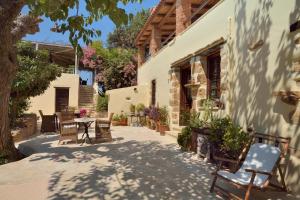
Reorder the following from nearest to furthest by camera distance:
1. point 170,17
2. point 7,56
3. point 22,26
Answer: point 7,56 < point 22,26 < point 170,17

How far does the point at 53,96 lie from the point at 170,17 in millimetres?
11607

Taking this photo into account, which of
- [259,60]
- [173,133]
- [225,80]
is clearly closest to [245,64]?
[259,60]

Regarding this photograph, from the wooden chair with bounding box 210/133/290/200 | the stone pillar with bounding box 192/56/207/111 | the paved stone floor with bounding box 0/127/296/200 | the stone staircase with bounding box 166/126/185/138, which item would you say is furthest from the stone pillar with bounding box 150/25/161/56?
the wooden chair with bounding box 210/133/290/200

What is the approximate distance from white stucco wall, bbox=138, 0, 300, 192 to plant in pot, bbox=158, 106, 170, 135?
410 centimetres

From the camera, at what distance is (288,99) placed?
169 inches

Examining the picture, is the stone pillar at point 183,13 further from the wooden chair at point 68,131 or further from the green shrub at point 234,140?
the green shrub at point 234,140

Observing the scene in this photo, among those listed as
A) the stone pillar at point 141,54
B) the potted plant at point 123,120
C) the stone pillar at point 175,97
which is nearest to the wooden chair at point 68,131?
the stone pillar at point 175,97

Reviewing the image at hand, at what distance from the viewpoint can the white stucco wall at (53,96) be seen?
19969mm

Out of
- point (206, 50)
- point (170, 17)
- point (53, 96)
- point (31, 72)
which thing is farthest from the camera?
point (53, 96)

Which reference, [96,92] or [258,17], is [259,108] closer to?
[258,17]

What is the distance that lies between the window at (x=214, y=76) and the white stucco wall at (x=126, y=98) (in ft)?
23.9

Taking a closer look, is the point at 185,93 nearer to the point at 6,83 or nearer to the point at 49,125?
the point at 49,125

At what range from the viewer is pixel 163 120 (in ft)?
38.2

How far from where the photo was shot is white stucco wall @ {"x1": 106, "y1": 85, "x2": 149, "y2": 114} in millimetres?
15484
